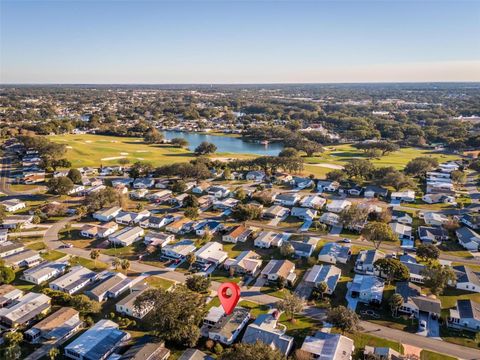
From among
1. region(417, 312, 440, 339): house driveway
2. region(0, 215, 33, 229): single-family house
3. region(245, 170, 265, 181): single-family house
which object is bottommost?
region(417, 312, 440, 339): house driveway

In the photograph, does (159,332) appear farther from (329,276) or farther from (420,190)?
(420,190)

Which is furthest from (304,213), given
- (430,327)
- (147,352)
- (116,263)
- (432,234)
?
(147,352)

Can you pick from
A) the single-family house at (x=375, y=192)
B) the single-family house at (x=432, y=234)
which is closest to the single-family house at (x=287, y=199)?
the single-family house at (x=375, y=192)

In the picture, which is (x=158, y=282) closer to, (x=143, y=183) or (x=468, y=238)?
(x=143, y=183)

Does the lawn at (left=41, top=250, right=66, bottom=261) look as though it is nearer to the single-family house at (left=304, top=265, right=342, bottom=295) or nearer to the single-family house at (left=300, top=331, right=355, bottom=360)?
the single-family house at (left=304, top=265, right=342, bottom=295)

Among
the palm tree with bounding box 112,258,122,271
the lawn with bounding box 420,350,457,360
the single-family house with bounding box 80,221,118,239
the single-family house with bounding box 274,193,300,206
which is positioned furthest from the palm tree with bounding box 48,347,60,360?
the single-family house with bounding box 274,193,300,206

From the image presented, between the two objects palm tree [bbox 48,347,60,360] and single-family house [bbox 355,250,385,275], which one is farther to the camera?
single-family house [bbox 355,250,385,275]
